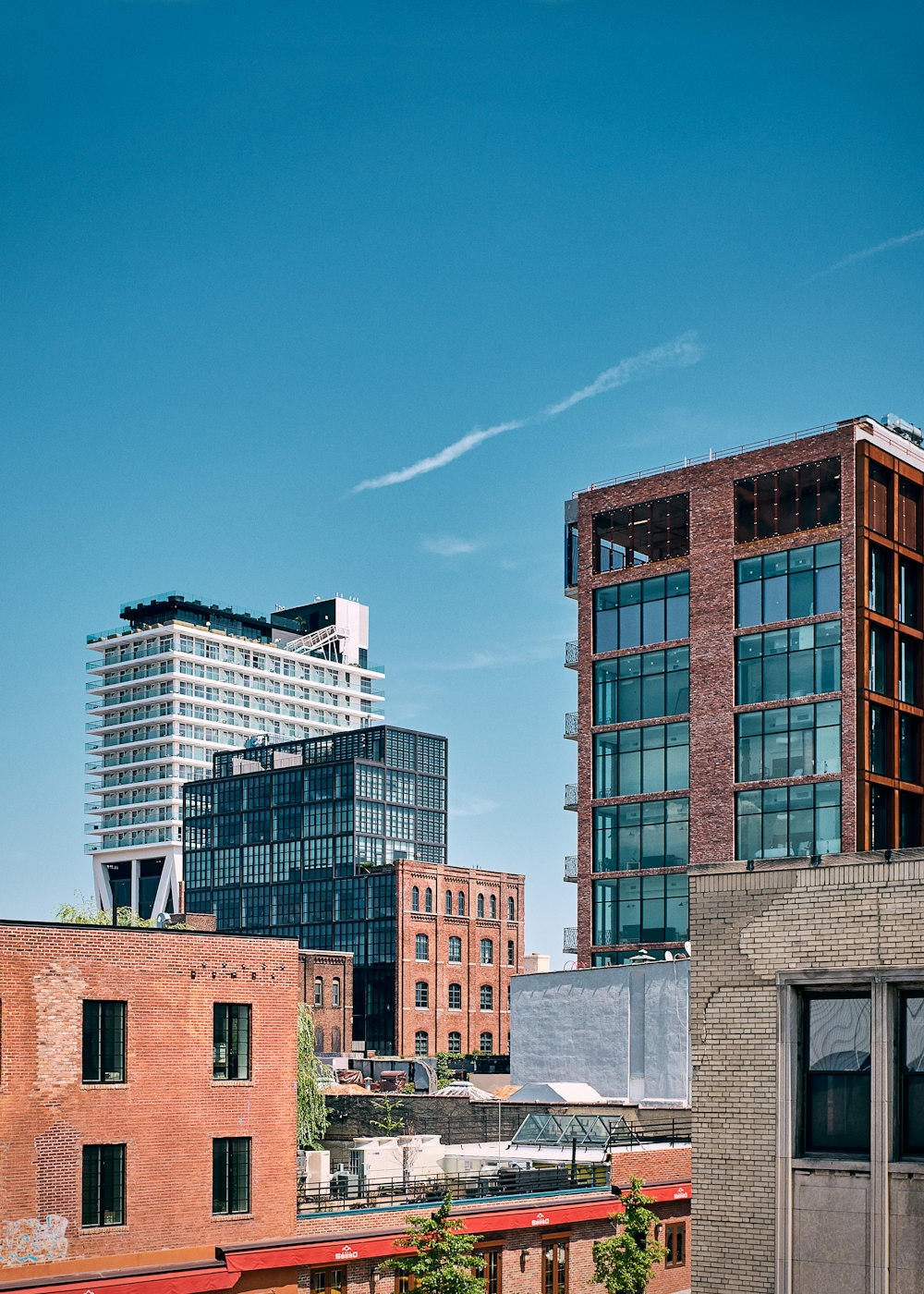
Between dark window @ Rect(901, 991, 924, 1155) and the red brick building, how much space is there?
118353 millimetres

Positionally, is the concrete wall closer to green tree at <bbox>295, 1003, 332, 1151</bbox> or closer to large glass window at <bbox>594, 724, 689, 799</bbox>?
green tree at <bbox>295, 1003, 332, 1151</bbox>

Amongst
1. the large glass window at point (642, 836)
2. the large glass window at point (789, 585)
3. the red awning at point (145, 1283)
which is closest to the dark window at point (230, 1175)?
the red awning at point (145, 1283)

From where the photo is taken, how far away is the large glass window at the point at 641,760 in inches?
3046

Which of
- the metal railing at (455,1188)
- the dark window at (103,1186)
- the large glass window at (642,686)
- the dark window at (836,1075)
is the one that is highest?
the large glass window at (642,686)

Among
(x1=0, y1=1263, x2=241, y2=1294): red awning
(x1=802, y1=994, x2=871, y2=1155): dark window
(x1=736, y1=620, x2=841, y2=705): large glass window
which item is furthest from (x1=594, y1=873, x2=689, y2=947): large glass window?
(x1=802, y1=994, x2=871, y2=1155): dark window

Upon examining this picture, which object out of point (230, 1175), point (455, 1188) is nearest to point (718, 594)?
point (455, 1188)

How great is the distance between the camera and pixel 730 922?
20.2 m

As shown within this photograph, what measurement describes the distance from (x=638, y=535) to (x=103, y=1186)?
169 feet

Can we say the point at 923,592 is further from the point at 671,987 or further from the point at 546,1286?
the point at 546,1286

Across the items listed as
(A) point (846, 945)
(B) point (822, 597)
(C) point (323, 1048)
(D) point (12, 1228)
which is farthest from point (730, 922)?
(C) point (323, 1048)

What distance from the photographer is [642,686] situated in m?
79.3

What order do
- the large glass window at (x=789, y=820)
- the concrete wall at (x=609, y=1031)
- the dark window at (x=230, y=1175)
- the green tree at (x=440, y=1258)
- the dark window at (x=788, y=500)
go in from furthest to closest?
the dark window at (x=788, y=500), the large glass window at (x=789, y=820), the concrete wall at (x=609, y=1031), the dark window at (x=230, y=1175), the green tree at (x=440, y=1258)

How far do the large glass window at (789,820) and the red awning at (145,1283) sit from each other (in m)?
A: 40.1

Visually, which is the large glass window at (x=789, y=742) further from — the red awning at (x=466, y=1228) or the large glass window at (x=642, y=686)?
the red awning at (x=466, y=1228)
